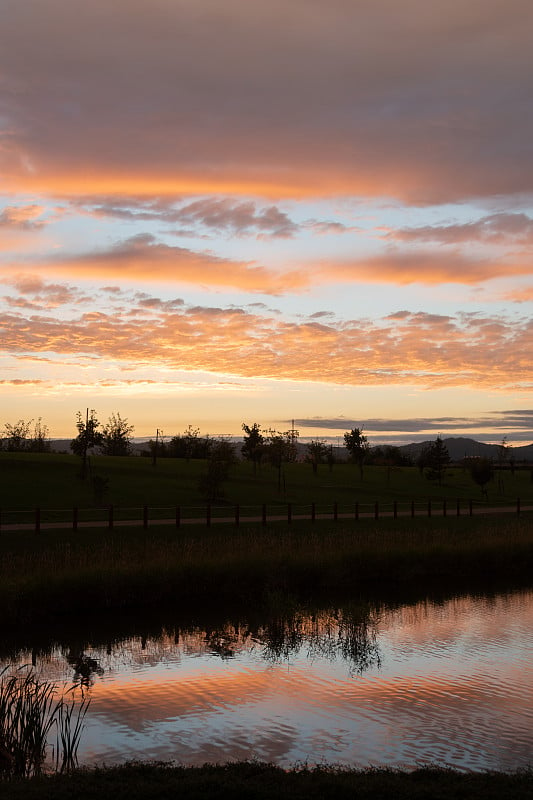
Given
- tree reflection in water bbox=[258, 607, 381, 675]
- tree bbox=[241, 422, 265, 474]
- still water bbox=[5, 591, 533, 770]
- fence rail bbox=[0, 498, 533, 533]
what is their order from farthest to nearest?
tree bbox=[241, 422, 265, 474] → fence rail bbox=[0, 498, 533, 533] → tree reflection in water bbox=[258, 607, 381, 675] → still water bbox=[5, 591, 533, 770]

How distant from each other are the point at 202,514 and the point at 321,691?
105ft

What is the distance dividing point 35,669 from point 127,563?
8505mm

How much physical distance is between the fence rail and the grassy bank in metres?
2.60

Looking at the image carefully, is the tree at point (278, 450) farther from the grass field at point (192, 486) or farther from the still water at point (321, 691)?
the still water at point (321, 691)

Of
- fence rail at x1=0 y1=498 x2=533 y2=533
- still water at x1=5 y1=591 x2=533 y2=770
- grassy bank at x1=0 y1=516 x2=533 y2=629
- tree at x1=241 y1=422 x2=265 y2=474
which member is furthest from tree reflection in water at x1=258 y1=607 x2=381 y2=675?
tree at x1=241 y1=422 x2=265 y2=474

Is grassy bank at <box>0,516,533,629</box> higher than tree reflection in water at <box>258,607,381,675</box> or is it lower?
higher

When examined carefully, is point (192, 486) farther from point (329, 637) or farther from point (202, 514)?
point (329, 637)

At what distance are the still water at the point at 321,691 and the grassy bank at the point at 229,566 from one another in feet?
10.1

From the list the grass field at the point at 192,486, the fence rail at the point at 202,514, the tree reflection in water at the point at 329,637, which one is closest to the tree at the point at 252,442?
the grass field at the point at 192,486

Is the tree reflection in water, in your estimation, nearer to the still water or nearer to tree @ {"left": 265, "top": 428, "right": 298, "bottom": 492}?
the still water

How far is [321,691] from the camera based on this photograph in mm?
16609

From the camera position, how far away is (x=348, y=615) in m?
24.0

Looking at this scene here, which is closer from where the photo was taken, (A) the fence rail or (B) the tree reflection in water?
(B) the tree reflection in water

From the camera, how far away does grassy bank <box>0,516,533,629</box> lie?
24031 millimetres
